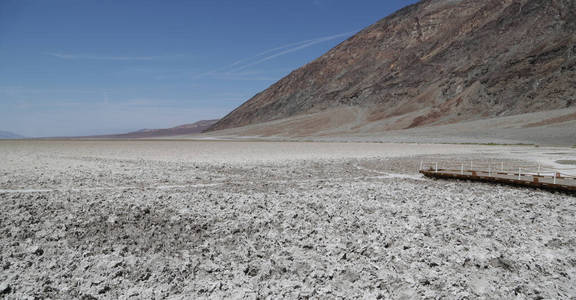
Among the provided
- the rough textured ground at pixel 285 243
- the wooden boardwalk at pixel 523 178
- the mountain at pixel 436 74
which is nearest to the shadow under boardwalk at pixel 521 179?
the wooden boardwalk at pixel 523 178

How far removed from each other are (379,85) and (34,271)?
5201 inches

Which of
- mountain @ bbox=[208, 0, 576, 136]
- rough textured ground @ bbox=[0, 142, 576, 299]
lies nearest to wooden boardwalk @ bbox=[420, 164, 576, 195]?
rough textured ground @ bbox=[0, 142, 576, 299]

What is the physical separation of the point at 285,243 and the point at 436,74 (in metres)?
121

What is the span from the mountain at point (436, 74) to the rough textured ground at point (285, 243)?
233 feet

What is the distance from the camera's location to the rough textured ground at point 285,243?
6961 millimetres

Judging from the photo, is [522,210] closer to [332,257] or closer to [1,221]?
[332,257]

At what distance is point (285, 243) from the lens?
8984 mm

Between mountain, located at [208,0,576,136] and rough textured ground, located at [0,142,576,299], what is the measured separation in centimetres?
7094

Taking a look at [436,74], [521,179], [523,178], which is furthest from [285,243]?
[436,74]

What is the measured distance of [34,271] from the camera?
7430 mm

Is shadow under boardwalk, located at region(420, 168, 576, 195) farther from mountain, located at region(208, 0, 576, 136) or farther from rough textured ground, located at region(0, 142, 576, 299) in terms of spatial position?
mountain, located at region(208, 0, 576, 136)

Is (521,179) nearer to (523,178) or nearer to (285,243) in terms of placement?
(523,178)

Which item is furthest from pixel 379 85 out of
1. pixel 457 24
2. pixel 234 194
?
pixel 234 194

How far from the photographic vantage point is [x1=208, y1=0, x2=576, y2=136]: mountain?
9088 centimetres
